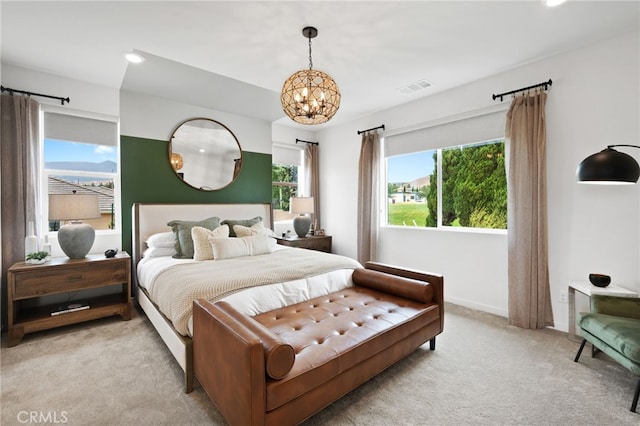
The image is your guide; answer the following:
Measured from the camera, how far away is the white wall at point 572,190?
2.53 metres

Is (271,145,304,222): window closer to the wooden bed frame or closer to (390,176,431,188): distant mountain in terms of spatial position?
the wooden bed frame

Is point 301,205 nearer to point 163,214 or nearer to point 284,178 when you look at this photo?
point 284,178

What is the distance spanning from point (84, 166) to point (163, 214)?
101 cm

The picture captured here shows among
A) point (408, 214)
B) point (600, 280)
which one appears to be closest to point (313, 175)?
point (408, 214)

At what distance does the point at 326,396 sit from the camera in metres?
1.60

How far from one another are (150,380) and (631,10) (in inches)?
180

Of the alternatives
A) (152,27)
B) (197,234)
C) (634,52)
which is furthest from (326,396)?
(634,52)

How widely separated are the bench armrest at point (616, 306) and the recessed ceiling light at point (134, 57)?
15.1 ft

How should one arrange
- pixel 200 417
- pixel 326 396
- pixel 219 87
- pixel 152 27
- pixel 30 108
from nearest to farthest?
pixel 326 396 < pixel 200 417 < pixel 152 27 < pixel 30 108 < pixel 219 87

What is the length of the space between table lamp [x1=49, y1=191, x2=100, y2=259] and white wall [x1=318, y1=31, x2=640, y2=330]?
13.5 feet

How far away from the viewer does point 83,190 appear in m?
3.43

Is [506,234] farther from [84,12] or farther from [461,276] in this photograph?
[84,12]

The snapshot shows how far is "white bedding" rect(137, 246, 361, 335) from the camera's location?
2078 mm

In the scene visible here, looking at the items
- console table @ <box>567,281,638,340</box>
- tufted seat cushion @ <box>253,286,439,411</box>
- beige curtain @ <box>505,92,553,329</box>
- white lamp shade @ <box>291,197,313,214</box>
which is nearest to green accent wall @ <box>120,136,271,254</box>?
white lamp shade @ <box>291,197,313,214</box>
